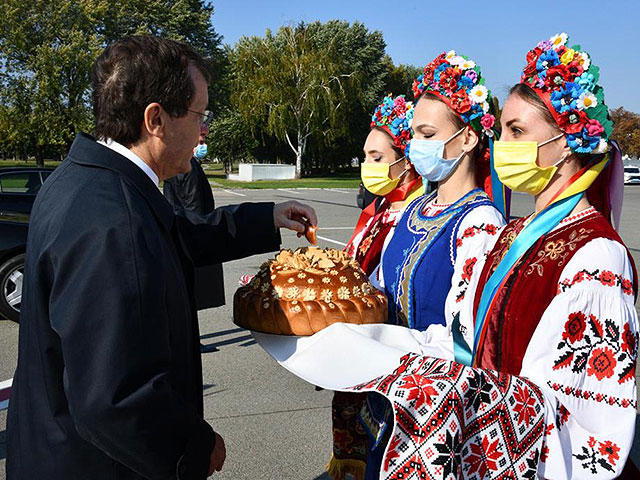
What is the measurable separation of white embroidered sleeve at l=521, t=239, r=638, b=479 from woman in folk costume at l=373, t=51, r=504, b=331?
30.6 inches

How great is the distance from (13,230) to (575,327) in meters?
6.56

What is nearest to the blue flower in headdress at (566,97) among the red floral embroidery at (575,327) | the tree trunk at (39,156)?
the red floral embroidery at (575,327)

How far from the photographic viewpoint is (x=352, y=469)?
295 cm

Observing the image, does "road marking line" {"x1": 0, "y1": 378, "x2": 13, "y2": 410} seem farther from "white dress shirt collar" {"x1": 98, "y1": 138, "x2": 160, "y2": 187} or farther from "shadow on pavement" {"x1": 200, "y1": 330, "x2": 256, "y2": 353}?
"white dress shirt collar" {"x1": 98, "y1": 138, "x2": 160, "y2": 187}

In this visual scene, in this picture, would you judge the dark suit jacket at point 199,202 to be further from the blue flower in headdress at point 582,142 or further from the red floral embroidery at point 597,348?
the red floral embroidery at point 597,348

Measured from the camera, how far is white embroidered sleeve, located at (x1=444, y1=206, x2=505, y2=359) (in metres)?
2.37

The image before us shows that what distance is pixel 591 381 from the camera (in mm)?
1771

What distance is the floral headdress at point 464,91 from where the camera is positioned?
113 inches

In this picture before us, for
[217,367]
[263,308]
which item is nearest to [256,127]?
[217,367]

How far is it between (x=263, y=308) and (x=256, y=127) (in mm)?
43201

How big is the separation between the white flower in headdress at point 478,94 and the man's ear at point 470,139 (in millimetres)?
142

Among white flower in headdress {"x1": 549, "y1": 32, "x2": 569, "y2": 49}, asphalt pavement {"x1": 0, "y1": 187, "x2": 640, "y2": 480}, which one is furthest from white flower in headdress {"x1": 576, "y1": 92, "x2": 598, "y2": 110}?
asphalt pavement {"x1": 0, "y1": 187, "x2": 640, "y2": 480}

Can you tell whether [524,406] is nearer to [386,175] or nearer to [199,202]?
[386,175]

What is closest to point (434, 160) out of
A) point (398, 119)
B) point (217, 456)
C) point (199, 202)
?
point (398, 119)
